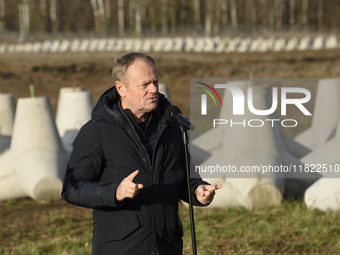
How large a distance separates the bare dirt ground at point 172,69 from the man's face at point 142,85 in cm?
1498

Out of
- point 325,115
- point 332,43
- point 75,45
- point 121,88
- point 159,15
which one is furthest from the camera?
point 159,15

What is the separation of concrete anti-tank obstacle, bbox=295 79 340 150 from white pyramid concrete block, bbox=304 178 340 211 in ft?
8.04

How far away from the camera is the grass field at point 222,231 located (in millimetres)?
5117

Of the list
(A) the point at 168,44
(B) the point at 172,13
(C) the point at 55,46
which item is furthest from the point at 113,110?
(B) the point at 172,13

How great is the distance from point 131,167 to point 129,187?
0.34 m

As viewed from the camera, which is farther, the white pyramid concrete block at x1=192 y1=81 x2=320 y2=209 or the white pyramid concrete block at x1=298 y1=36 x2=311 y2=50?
the white pyramid concrete block at x1=298 y1=36 x2=311 y2=50

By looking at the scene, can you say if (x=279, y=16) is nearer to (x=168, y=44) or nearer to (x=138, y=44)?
(x=168, y=44)

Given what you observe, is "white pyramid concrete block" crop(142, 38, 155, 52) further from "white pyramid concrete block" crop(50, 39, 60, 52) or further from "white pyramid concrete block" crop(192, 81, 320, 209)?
"white pyramid concrete block" crop(192, 81, 320, 209)

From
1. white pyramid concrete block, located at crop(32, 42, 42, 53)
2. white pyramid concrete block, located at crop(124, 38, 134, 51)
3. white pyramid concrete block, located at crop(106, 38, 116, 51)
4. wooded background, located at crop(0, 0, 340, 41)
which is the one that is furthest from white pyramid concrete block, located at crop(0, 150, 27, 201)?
wooded background, located at crop(0, 0, 340, 41)

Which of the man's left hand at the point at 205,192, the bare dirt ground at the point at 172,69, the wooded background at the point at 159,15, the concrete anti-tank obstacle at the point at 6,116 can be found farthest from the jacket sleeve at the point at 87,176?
the wooded background at the point at 159,15

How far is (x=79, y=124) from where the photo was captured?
324 inches

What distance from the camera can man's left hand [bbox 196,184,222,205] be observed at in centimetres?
248

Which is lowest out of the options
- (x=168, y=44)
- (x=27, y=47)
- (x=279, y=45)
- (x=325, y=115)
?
(x=325, y=115)

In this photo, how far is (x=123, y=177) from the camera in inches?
98.2
